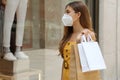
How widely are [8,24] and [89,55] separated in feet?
7.02

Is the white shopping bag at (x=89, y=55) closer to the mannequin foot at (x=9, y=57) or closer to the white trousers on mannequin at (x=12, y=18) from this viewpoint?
the white trousers on mannequin at (x=12, y=18)

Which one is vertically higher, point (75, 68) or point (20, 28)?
point (20, 28)

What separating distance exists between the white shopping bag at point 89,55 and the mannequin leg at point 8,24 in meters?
1.99

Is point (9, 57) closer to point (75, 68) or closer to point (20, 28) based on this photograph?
point (20, 28)

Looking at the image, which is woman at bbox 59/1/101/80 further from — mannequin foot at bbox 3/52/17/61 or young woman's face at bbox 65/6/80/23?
mannequin foot at bbox 3/52/17/61

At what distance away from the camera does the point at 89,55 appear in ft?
12.0

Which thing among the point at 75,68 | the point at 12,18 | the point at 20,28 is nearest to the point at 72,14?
the point at 75,68

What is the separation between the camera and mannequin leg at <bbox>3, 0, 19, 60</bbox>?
536 cm

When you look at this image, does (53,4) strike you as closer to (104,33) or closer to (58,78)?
(58,78)

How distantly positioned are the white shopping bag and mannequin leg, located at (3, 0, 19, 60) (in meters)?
1.99

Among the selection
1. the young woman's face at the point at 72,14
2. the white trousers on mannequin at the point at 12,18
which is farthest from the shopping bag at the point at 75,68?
the white trousers on mannequin at the point at 12,18

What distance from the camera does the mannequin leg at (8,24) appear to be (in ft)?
17.6

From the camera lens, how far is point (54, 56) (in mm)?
6707

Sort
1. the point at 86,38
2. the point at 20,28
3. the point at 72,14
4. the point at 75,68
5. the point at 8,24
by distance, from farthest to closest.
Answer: the point at 20,28
the point at 8,24
the point at 72,14
the point at 86,38
the point at 75,68
